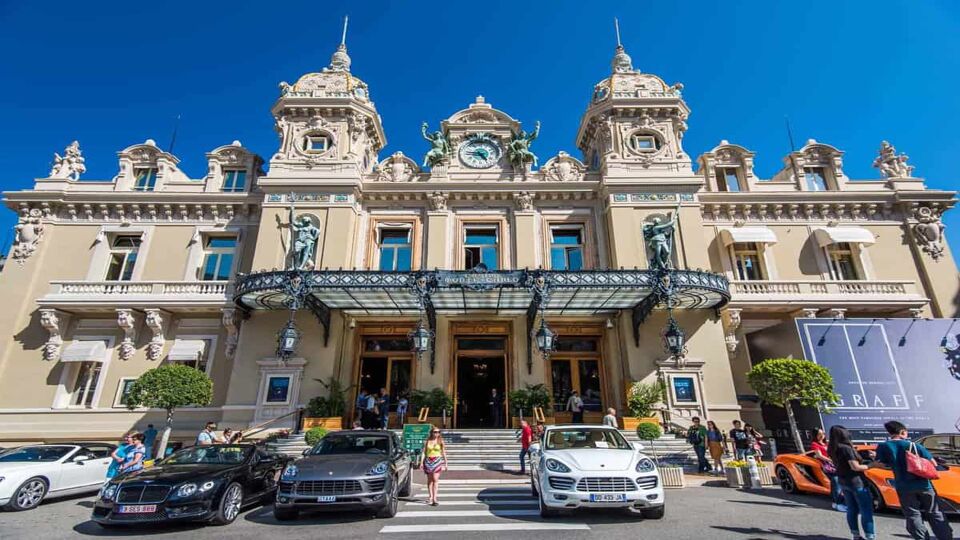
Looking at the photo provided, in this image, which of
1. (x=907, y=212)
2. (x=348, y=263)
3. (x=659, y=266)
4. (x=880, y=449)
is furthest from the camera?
(x=907, y=212)

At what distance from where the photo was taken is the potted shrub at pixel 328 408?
15280 millimetres

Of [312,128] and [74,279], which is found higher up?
[312,128]

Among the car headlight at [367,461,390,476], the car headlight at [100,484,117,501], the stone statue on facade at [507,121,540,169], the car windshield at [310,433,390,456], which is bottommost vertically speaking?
the car headlight at [100,484,117,501]

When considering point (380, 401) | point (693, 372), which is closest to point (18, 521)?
point (380, 401)

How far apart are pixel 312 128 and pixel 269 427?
1356cm

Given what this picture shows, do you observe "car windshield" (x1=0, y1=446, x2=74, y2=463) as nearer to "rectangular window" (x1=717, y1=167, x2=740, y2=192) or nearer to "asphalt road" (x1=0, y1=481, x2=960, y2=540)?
"asphalt road" (x1=0, y1=481, x2=960, y2=540)

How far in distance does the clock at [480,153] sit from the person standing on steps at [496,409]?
1062 centimetres

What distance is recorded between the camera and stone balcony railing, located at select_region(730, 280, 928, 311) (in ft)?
58.9

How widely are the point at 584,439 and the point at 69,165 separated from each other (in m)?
26.1

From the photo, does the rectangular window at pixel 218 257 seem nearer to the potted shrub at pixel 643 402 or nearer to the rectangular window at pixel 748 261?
the potted shrub at pixel 643 402

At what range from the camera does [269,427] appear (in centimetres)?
1599

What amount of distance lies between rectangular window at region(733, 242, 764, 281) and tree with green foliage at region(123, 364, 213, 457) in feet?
71.8

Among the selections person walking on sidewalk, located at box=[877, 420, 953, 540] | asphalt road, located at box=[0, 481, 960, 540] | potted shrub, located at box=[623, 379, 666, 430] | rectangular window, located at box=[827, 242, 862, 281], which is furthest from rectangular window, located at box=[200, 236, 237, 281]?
rectangular window, located at box=[827, 242, 862, 281]

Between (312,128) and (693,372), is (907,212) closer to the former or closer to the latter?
(693,372)
